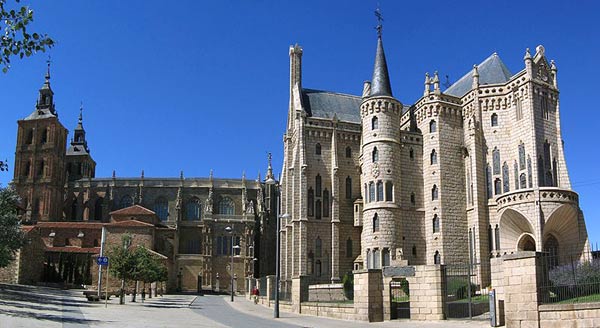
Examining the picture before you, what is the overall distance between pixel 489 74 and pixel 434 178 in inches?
391

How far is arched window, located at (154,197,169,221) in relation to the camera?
8156 centimetres

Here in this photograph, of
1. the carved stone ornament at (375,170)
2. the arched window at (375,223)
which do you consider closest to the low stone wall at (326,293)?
the arched window at (375,223)

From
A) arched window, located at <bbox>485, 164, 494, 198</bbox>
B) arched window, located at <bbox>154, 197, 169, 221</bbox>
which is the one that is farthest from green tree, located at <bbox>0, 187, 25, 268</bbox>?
arched window, located at <bbox>154, 197, 169, 221</bbox>

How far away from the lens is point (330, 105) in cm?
6028

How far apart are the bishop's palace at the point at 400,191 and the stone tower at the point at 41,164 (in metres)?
11.6

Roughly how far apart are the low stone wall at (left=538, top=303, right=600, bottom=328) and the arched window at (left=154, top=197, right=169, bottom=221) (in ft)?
228

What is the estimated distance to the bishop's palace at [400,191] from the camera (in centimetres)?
4216

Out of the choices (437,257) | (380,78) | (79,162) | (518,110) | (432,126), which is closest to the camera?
(518,110)

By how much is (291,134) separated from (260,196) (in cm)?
2255

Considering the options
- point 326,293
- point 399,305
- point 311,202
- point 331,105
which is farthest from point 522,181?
point 331,105

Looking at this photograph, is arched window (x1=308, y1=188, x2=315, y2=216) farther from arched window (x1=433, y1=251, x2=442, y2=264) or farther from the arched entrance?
the arched entrance

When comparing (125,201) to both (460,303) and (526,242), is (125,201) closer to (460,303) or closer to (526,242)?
(526,242)

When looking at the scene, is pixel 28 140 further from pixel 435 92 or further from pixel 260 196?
pixel 435 92

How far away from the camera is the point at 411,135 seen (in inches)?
1993
